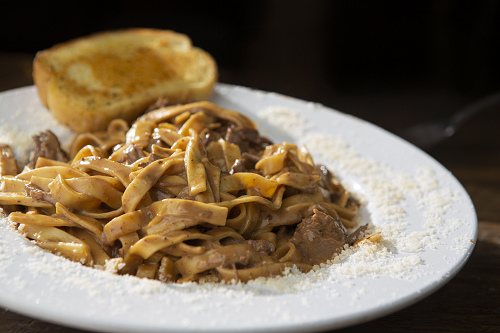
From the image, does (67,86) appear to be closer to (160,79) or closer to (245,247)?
(160,79)

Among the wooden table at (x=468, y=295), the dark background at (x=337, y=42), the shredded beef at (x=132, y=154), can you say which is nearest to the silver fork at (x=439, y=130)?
the wooden table at (x=468, y=295)

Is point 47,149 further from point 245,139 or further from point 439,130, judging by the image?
point 439,130

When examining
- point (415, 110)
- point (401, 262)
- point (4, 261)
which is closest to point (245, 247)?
point (401, 262)

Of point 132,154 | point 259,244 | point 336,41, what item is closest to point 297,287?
point 259,244

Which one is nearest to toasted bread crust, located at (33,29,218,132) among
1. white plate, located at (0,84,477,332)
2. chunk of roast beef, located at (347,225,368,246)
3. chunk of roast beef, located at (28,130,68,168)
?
chunk of roast beef, located at (28,130,68,168)

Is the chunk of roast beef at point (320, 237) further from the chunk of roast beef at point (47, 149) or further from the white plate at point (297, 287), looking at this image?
the chunk of roast beef at point (47, 149)
